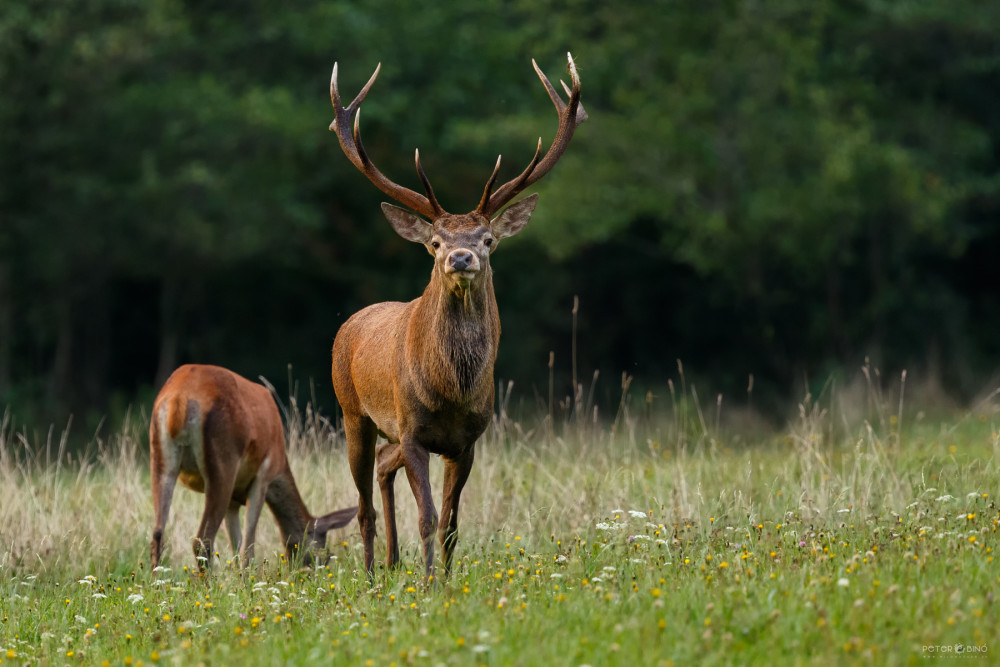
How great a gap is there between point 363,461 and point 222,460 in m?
1.35

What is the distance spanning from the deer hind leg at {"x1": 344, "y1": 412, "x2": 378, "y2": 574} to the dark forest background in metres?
11.8

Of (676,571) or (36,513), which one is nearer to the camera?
(676,571)

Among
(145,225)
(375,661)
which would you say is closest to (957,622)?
(375,661)

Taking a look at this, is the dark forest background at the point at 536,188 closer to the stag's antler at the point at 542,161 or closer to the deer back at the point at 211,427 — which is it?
the deer back at the point at 211,427

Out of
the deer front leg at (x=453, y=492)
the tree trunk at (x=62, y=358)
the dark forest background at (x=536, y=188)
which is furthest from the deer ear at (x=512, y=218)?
the tree trunk at (x=62, y=358)

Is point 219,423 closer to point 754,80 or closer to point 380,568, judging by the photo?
point 380,568

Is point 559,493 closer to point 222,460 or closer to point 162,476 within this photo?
point 222,460

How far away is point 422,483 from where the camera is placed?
21.6ft

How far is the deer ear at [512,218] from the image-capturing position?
6.78 meters

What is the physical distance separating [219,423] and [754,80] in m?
12.6

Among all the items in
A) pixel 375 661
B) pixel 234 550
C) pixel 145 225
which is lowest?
pixel 234 550

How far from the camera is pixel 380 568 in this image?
6918 mm

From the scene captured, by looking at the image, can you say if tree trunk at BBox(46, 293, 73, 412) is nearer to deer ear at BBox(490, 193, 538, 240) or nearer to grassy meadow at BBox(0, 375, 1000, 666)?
grassy meadow at BBox(0, 375, 1000, 666)

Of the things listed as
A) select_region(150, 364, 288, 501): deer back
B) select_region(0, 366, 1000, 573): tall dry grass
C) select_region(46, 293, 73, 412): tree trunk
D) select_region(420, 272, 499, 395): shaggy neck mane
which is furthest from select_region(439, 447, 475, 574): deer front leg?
select_region(46, 293, 73, 412): tree trunk
